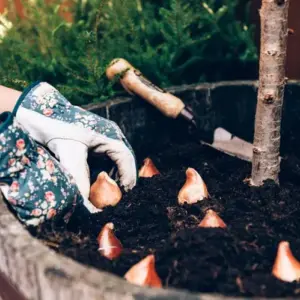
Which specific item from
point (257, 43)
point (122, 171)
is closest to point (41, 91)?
point (122, 171)

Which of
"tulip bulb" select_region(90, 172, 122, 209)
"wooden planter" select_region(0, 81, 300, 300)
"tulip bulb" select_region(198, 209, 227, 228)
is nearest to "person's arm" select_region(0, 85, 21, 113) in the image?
"wooden planter" select_region(0, 81, 300, 300)

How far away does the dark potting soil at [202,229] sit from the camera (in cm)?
93

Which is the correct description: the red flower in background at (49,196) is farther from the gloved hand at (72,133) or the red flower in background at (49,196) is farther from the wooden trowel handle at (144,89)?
the wooden trowel handle at (144,89)

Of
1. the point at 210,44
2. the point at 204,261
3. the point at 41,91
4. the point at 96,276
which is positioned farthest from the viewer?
the point at 210,44

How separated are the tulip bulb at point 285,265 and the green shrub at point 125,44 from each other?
80cm

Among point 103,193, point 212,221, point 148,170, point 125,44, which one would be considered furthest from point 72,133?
point 125,44

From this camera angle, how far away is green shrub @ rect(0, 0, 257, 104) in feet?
5.52

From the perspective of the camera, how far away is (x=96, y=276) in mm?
831

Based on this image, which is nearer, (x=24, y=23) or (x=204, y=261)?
(x=204, y=261)

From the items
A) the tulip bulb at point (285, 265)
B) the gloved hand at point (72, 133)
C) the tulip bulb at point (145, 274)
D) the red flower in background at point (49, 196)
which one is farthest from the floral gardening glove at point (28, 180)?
the tulip bulb at point (285, 265)

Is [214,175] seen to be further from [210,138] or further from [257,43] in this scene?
[257,43]

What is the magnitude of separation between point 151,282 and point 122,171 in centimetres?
53

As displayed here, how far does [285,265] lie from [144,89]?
76 centimetres

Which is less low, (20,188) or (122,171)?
(20,188)
